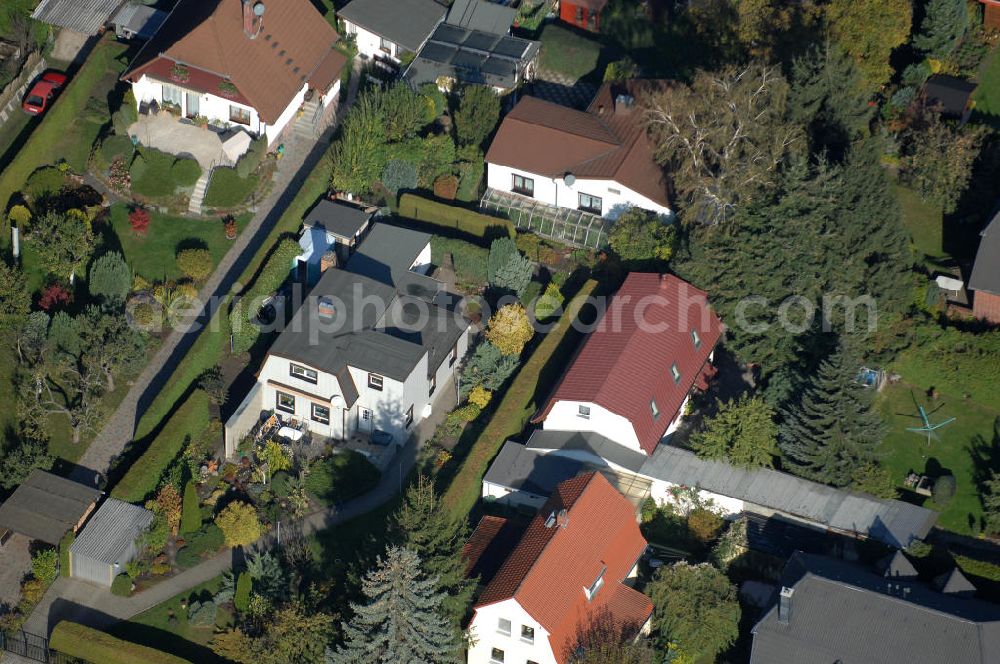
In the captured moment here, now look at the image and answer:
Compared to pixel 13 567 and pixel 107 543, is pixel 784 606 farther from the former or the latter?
pixel 13 567

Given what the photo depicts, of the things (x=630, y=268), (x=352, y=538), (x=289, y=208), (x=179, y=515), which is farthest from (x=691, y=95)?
(x=179, y=515)

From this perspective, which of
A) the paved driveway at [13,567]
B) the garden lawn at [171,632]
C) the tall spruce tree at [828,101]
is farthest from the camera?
the tall spruce tree at [828,101]

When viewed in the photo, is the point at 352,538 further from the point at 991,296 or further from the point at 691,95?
the point at 991,296

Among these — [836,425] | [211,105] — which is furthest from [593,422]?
[211,105]

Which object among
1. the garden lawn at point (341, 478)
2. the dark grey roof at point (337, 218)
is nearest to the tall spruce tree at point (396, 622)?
the garden lawn at point (341, 478)

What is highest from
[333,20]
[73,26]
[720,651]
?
[333,20]

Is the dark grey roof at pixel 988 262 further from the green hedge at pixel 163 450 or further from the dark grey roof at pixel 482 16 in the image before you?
the green hedge at pixel 163 450
